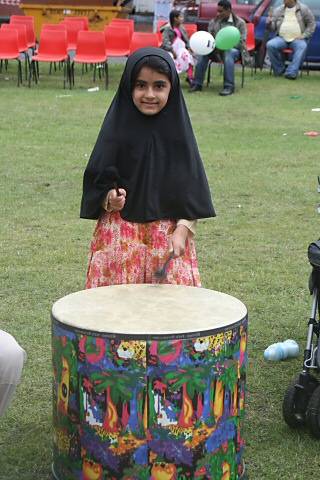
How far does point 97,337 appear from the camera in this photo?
9.93ft

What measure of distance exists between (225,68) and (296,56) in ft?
6.89

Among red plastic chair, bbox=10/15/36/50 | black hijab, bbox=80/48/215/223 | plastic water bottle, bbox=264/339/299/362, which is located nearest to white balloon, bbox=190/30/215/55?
red plastic chair, bbox=10/15/36/50

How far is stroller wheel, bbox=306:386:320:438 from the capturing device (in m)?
3.87

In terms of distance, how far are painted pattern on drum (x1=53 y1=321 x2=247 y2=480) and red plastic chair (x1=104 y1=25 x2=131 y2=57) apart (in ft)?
45.1

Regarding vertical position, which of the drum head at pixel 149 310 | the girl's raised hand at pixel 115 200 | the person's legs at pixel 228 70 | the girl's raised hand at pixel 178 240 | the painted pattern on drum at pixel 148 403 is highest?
the girl's raised hand at pixel 115 200

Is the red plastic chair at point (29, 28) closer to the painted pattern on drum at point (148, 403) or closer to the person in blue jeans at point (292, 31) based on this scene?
the person in blue jeans at point (292, 31)

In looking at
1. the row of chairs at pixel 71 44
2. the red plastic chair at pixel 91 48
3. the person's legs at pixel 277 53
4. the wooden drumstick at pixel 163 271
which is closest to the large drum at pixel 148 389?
the wooden drumstick at pixel 163 271

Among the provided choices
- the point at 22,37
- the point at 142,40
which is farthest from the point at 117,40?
the point at 22,37

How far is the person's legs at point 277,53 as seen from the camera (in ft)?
55.3

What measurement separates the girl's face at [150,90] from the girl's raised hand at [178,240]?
1.65 ft

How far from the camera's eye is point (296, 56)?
55.0 feet

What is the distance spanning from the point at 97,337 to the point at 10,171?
636cm

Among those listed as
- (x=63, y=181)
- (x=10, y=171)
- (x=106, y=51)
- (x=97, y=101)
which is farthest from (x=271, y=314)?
(x=106, y=51)

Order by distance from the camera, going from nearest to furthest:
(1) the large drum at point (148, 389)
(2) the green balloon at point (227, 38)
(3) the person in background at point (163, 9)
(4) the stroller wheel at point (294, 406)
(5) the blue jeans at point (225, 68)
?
(1) the large drum at point (148, 389), (4) the stroller wheel at point (294, 406), (2) the green balloon at point (227, 38), (5) the blue jeans at point (225, 68), (3) the person in background at point (163, 9)
